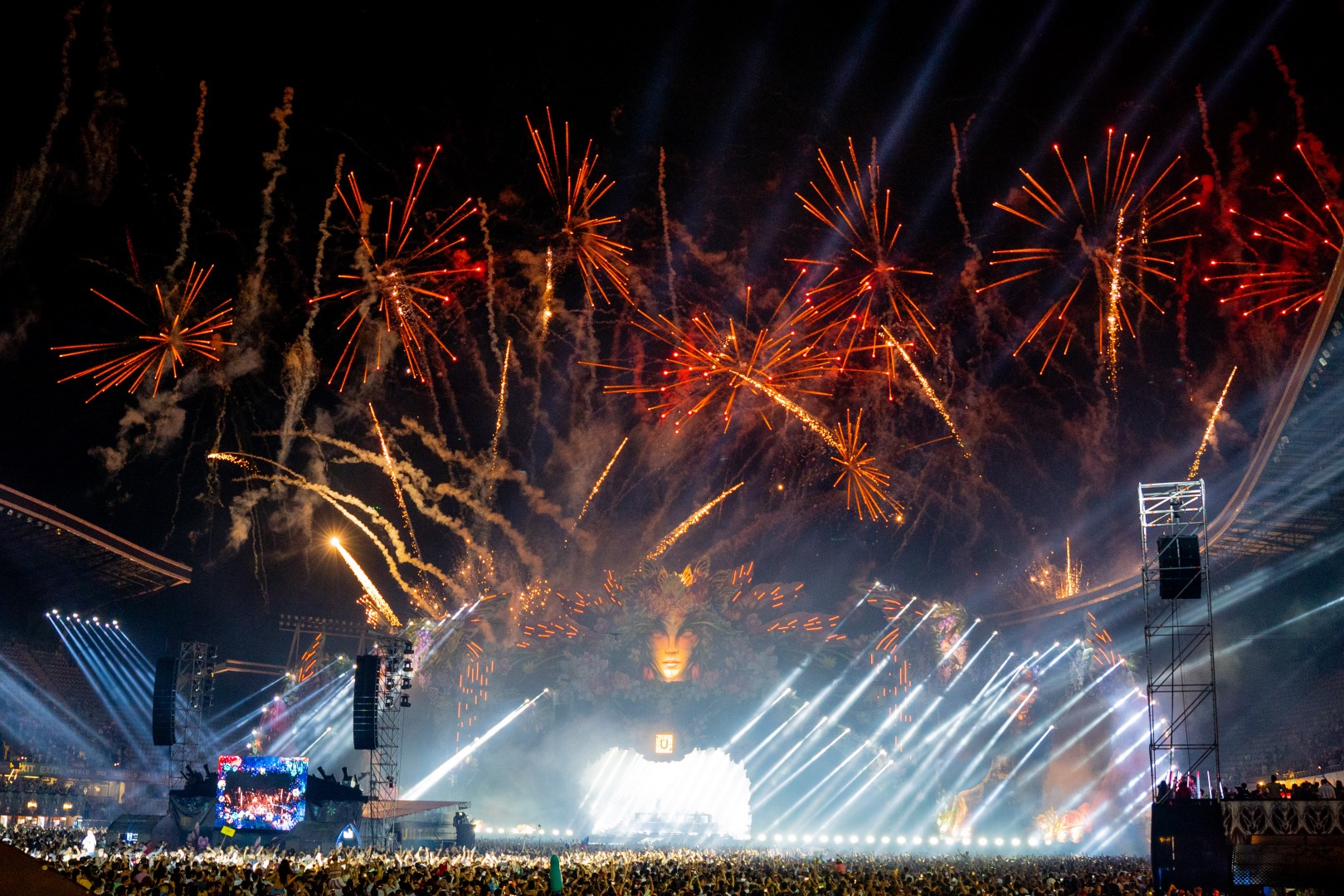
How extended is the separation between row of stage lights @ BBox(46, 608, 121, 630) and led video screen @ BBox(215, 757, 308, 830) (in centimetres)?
1505

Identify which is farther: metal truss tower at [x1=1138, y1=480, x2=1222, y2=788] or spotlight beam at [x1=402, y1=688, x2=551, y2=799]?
spotlight beam at [x1=402, y1=688, x2=551, y2=799]

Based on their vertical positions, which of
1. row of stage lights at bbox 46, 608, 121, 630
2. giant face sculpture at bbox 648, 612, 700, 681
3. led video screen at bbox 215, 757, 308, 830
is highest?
giant face sculpture at bbox 648, 612, 700, 681

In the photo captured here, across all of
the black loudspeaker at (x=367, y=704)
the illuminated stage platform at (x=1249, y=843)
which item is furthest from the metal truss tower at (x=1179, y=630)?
the black loudspeaker at (x=367, y=704)

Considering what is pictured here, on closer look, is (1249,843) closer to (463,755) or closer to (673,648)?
(673,648)

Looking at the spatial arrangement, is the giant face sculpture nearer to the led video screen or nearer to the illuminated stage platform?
the led video screen

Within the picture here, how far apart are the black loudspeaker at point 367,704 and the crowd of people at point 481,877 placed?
4536mm

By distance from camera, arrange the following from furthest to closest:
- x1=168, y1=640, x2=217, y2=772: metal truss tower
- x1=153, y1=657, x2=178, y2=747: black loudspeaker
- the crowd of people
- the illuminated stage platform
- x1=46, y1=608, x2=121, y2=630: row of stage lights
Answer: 1. x1=46, y1=608, x2=121, y2=630: row of stage lights
2. x1=168, y1=640, x2=217, y2=772: metal truss tower
3. x1=153, y1=657, x2=178, y2=747: black loudspeaker
4. the illuminated stage platform
5. the crowd of people

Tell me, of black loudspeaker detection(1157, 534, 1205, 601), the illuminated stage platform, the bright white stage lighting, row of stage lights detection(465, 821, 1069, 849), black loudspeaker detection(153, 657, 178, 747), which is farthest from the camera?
the bright white stage lighting

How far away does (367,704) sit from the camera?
3212cm

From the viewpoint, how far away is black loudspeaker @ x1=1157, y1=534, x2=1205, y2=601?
23.0 meters

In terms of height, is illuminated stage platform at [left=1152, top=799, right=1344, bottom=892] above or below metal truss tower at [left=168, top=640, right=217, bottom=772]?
below

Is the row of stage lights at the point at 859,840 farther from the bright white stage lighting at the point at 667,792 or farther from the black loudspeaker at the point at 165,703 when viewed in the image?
the black loudspeaker at the point at 165,703

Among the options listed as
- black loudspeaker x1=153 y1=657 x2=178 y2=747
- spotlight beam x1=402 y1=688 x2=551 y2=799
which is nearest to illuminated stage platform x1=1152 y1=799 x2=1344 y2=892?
black loudspeaker x1=153 y1=657 x2=178 y2=747

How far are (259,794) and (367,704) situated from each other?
3.64 meters
